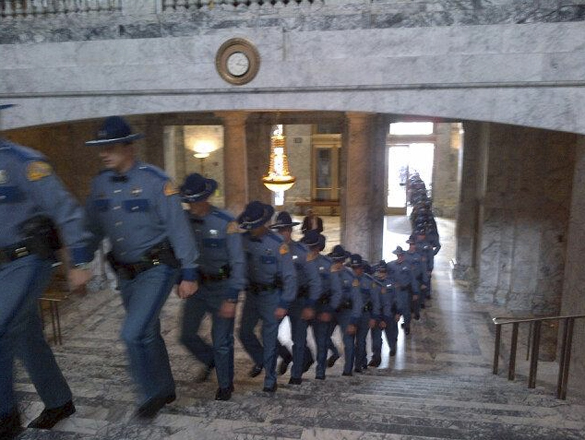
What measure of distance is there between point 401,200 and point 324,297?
15.5 m

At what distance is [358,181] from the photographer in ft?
32.8

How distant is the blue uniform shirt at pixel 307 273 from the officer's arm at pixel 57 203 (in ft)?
9.23

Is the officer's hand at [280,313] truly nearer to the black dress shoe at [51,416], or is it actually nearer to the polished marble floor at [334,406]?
the polished marble floor at [334,406]

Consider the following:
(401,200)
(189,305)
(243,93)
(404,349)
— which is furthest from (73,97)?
(401,200)

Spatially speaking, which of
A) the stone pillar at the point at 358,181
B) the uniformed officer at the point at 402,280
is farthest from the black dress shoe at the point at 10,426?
the stone pillar at the point at 358,181

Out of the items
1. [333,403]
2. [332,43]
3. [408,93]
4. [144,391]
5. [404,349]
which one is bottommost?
[404,349]

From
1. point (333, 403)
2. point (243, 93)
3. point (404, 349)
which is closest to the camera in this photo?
point (333, 403)

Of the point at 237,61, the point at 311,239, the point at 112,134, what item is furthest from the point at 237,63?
the point at 112,134

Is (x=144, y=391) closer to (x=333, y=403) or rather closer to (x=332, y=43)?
(x=333, y=403)

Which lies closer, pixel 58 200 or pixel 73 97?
pixel 58 200

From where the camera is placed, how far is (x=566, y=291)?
6473mm

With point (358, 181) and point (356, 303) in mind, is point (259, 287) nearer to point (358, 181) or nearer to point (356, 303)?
point (356, 303)

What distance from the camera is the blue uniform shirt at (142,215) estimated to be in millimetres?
3143

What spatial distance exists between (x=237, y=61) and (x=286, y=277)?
9.14 feet
